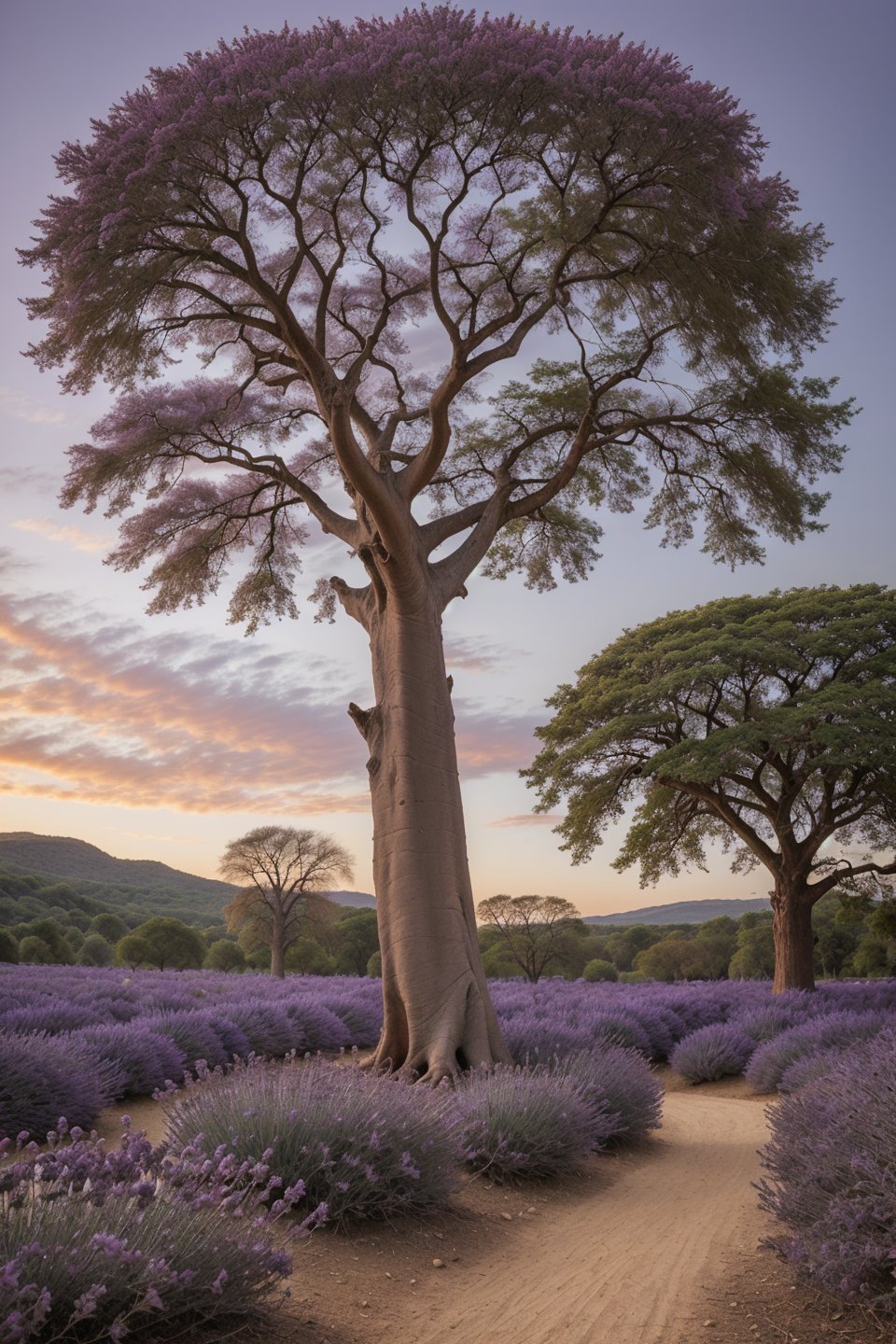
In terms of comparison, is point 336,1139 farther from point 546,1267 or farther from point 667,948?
point 667,948

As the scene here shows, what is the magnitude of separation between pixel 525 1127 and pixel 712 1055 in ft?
27.3

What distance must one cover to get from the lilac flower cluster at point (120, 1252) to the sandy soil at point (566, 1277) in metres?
0.40

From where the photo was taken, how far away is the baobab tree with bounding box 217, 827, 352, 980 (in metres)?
44.2

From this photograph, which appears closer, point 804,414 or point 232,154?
point 232,154

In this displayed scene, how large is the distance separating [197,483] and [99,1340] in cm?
1106

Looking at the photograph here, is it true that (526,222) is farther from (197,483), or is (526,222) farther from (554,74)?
(197,483)

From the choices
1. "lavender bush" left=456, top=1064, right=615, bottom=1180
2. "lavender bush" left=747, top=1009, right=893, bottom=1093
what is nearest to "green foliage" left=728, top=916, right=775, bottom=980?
"lavender bush" left=747, top=1009, right=893, bottom=1093

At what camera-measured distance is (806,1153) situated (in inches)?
181

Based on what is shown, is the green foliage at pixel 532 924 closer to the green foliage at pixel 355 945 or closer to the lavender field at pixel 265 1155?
the green foliage at pixel 355 945

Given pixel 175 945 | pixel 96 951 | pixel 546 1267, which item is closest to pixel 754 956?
pixel 175 945

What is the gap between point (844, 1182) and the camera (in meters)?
4.16

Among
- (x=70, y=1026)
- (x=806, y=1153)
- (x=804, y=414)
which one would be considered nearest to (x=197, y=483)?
(x=70, y=1026)

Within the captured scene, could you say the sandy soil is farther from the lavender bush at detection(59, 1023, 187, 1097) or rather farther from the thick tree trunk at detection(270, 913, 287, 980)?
the thick tree trunk at detection(270, 913, 287, 980)

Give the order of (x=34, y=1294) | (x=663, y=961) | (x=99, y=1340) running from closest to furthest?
(x=34, y=1294) → (x=99, y=1340) → (x=663, y=961)
